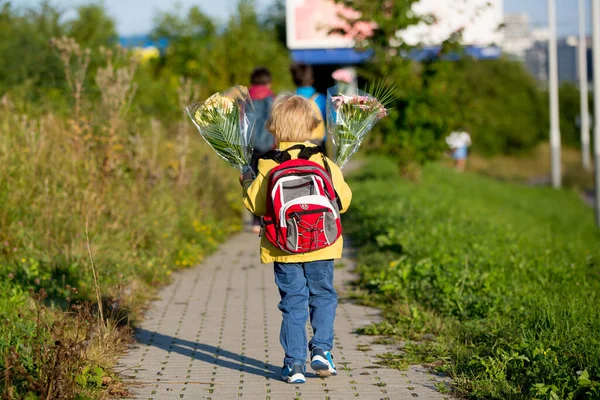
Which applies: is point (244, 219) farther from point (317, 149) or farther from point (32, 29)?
point (317, 149)

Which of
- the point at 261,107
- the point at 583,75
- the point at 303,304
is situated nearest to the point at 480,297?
the point at 303,304

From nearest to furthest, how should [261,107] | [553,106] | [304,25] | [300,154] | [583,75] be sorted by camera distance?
[300,154]
[261,107]
[553,106]
[304,25]
[583,75]

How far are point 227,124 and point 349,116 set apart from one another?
2.48 ft

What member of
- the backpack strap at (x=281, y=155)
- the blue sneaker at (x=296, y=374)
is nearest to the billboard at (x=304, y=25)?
the backpack strap at (x=281, y=155)

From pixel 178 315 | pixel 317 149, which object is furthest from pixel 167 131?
pixel 317 149

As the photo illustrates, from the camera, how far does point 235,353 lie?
6.35 metres

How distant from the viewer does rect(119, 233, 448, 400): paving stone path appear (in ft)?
17.6

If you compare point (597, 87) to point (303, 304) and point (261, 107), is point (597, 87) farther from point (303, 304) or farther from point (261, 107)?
point (303, 304)

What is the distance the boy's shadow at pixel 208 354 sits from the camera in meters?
5.92

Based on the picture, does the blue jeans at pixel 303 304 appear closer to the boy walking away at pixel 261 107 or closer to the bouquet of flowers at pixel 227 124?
the bouquet of flowers at pixel 227 124

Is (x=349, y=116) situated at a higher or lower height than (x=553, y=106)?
higher

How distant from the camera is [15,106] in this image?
11.2 metres

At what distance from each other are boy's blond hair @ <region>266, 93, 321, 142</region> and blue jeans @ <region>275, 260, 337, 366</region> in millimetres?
750

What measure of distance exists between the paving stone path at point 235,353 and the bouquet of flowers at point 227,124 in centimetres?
130
